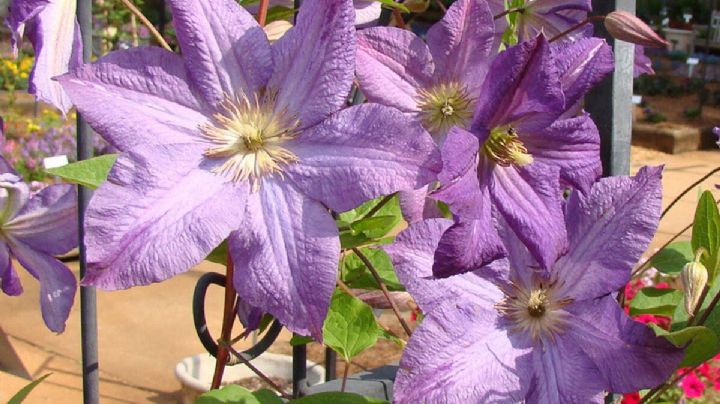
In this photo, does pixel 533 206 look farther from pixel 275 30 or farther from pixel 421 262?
pixel 275 30

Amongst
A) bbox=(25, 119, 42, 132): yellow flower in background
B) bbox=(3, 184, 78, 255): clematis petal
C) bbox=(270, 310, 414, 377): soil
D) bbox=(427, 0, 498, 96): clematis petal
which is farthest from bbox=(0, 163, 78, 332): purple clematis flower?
bbox=(25, 119, 42, 132): yellow flower in background

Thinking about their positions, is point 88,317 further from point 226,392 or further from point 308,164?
point 308,164

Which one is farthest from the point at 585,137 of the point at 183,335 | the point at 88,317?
the point at 183,335

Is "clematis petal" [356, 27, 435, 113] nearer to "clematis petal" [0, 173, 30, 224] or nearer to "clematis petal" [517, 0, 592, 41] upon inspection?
"clematis petal" [517, 0, 592, 41]

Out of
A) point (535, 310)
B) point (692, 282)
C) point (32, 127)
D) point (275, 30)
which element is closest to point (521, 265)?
point (535, 310)

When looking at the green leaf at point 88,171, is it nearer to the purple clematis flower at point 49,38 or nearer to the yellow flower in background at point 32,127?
the purple clematis flower at point 49,38

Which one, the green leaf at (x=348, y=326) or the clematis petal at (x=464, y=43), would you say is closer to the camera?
the clematis petal at (x=464, y=43)

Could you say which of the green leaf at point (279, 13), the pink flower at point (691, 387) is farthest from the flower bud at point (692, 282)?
the pink flower at point (691, 387)
